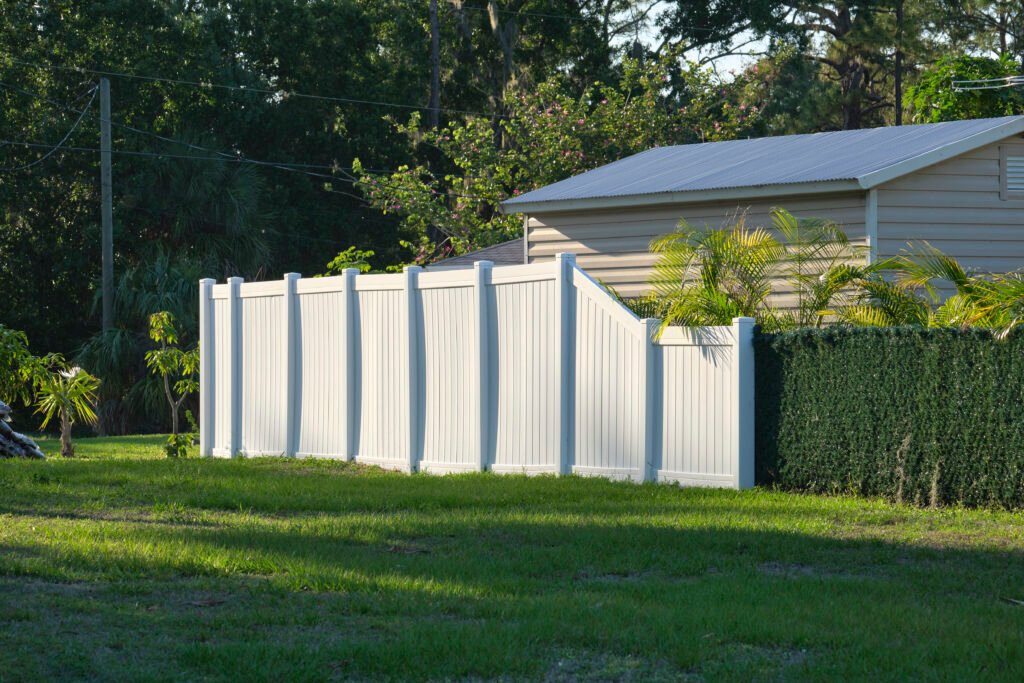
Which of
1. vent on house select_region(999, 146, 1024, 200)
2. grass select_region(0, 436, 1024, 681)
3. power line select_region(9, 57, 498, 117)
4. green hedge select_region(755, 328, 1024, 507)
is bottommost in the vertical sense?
grass select_region(0, 436, 1024, 681)

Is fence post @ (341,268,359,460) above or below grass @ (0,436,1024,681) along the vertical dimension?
above

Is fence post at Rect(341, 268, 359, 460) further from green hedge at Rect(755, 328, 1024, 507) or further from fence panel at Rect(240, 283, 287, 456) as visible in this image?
green hedge at Rect(755, 328, 1024, 507)

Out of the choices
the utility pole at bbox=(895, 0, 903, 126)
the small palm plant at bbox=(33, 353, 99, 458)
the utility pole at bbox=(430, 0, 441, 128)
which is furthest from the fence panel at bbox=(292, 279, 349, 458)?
the utility pole at bbox=(430, 0, 441, 128)

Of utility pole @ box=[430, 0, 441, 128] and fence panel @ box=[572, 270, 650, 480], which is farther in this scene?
utility pole @ box=[430, 0, 441, 128]

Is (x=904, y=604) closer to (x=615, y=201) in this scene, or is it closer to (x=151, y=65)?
(x=615, y=201)

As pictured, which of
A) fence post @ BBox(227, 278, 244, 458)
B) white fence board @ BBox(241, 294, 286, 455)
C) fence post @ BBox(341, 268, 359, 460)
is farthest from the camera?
fence post @ BBox(227, 278, 244, 458)

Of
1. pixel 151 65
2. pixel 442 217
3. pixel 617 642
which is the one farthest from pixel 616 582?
pixel 151 65

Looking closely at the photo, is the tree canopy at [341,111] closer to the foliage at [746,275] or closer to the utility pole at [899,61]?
the utility pole at [899,61]

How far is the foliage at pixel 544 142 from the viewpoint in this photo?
102 ft

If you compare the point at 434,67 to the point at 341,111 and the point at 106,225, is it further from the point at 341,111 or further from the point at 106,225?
the point at 106,225

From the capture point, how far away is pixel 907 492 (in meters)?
11.6

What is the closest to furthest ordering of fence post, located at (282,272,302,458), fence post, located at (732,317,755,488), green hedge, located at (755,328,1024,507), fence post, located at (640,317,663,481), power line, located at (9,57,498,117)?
green hedge, located at (755,328,1024,507), fence post, located at (732,317,755,488), fence post, located at (640,317,663,481), fence post, located at (282,272,302,458), power line, located at (9,57,498,117)

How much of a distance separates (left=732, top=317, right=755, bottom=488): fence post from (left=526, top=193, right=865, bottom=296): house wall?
3.21m

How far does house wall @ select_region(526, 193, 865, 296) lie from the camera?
15.3 meters
